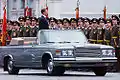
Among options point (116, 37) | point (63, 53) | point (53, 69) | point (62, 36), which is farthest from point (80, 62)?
point (116, 37)

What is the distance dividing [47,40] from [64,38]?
1.88ft

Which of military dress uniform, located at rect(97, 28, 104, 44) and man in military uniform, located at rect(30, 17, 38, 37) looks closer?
military dress uniform, located at rect(97, 28, 104, 44)

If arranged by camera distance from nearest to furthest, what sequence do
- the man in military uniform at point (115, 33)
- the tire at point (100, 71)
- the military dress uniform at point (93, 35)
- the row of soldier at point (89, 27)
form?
the tire at point (100, 71), the man in military uniform at point (115, 33), the row of soldier at point (89, 27), the military dress uniform at point (93, 35)

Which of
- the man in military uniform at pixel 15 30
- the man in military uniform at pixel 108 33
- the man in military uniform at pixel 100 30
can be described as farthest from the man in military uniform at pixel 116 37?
the man in military uniform at pixel 15 30

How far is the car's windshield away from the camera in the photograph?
27047 millimetres

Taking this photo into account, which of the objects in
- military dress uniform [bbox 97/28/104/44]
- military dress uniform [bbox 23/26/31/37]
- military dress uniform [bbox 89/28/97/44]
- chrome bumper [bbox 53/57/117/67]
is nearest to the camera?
chrome bumper [bbox 53/57/117/67]

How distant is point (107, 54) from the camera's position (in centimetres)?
2647

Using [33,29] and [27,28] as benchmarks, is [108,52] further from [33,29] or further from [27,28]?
[27,28]

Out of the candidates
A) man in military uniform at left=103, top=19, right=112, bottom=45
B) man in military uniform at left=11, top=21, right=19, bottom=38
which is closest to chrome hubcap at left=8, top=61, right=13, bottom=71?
man in military uniform at left=103, top=19, right=112, bottom=45

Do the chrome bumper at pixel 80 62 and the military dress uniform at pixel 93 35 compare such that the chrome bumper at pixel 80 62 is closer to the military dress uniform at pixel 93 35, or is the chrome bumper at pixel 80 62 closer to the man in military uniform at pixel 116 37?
the man in military uniform at pixel 116 37

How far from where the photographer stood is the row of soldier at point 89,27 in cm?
3102

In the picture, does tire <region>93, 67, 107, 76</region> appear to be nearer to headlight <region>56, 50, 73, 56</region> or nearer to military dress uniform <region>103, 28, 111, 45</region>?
headlight <region>56, 50, 73, 56</region>

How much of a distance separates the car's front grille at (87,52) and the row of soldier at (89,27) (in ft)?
11.6

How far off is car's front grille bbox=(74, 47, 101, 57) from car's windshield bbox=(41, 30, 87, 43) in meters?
1.06
